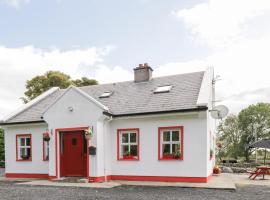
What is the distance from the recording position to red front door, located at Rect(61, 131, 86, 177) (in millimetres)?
12977

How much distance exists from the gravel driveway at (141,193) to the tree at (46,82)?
2320cm

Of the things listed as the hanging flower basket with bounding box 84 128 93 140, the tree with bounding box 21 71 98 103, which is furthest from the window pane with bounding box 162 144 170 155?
the tree with bounding box 21 71 98 103

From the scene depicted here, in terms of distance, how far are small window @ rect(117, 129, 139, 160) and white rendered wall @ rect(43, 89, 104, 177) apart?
0.99 meters

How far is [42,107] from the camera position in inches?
636

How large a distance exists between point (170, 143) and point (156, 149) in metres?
0.69

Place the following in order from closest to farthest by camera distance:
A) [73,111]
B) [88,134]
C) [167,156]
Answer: [88,134], [167,156], [73,111]

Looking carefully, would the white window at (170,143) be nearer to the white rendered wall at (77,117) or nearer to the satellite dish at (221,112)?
the satellite dish at (221,112)

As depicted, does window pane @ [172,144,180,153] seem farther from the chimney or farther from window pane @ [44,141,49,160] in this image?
window pane @ [44,141,49,160]

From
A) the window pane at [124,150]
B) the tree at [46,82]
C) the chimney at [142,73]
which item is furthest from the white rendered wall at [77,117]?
the tree at [46,82]

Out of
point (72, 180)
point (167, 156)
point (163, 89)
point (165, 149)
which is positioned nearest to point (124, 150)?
point (165, 149)

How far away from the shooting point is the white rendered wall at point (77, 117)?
12.2 m

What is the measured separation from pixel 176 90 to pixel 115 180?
17.3 feet

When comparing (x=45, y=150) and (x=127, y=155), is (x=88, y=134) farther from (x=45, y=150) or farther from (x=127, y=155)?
(x=45, y=150)

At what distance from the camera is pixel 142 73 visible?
16188 millimetres
